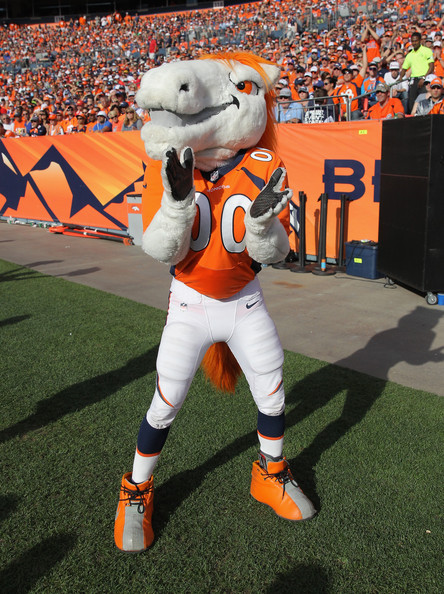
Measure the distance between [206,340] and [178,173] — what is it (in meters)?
0.84

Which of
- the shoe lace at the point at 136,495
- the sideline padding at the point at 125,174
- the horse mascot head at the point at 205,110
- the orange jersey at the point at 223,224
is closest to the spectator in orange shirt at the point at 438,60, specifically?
the sideline padding at the point at 125,174

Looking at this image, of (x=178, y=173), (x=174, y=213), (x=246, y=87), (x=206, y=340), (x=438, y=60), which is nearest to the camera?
(x=178, y=173)

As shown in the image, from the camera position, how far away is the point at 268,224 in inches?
89.2

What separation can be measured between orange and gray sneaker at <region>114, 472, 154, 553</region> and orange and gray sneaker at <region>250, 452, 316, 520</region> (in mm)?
561

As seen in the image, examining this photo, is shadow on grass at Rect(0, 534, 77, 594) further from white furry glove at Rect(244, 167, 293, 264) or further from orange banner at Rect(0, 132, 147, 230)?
orange banner at Rect(0, 132, 147, 230)

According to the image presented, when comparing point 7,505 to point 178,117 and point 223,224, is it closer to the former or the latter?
point 223,224

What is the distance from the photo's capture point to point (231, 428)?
138 inches

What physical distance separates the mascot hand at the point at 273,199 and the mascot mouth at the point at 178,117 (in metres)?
0.43

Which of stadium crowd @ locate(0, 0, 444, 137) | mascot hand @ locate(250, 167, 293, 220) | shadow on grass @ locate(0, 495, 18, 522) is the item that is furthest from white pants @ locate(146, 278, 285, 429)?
stadium crowd @ locate(0, 0, 444, 137)

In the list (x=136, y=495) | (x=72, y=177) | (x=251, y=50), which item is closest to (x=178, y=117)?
(x=136, y=495)

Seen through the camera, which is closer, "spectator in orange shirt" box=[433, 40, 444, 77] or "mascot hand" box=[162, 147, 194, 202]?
"mascot hand" box=[162, 147, 194, 202]

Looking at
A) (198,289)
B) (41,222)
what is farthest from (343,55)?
(198,289)

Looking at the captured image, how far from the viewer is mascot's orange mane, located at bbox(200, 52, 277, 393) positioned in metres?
2.60

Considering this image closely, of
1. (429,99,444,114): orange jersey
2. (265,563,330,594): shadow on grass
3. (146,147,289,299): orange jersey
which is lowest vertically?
(265,563,330,594): shadow on grass
